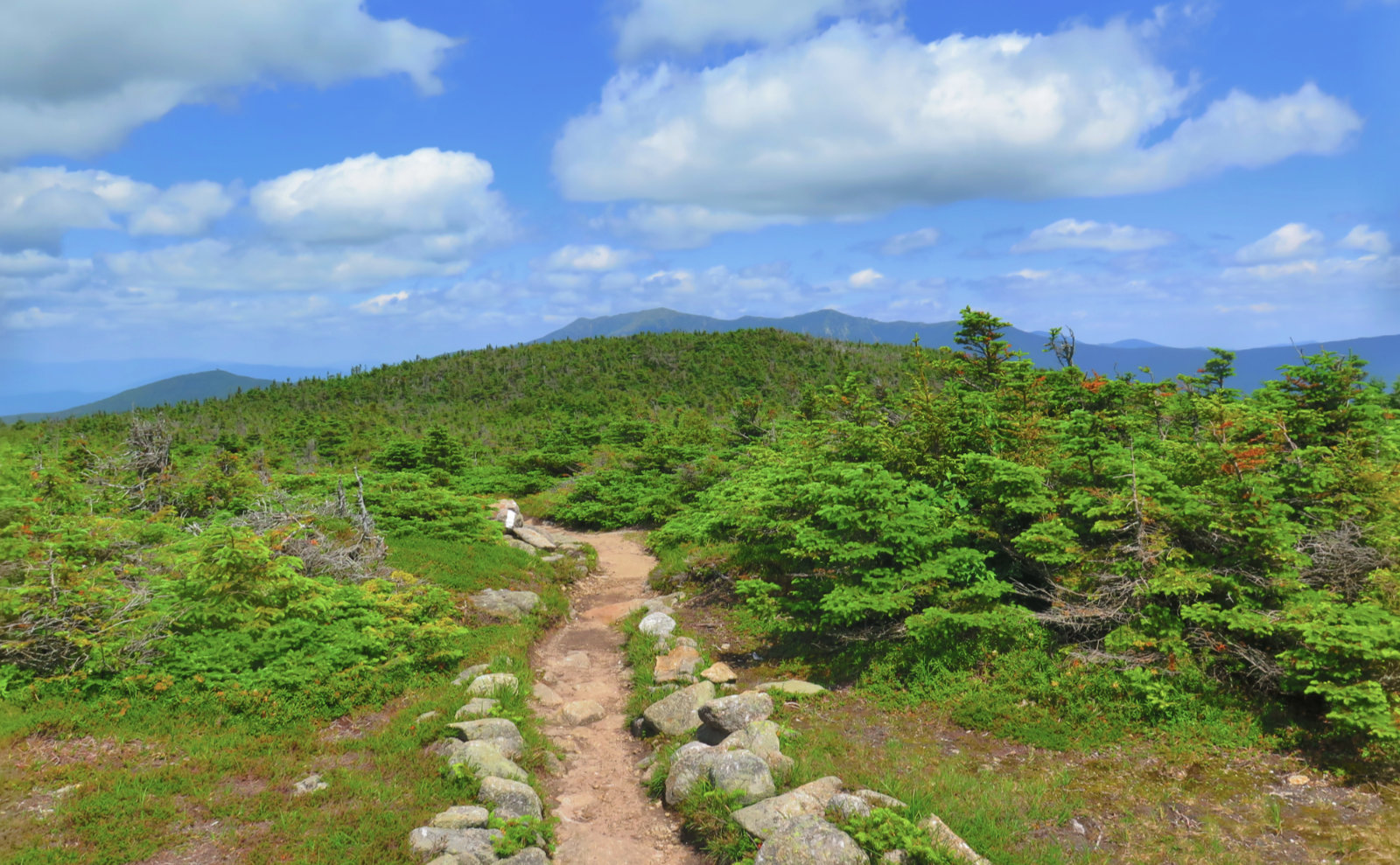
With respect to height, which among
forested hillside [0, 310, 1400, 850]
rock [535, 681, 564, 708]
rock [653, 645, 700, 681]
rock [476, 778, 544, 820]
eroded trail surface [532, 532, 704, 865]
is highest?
forested hillside [0, 310, 1400, 850]

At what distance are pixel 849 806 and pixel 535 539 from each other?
51.9 ft

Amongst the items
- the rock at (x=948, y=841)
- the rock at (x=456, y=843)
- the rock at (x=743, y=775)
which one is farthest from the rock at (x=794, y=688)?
the rock at (x=456, y=843)

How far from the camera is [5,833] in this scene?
19.8 ft

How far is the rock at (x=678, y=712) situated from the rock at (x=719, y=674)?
2.31ft

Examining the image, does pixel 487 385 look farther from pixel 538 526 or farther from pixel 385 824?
pixel 385 824

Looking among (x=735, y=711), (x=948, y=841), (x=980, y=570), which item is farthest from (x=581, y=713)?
(x=980, y=570)

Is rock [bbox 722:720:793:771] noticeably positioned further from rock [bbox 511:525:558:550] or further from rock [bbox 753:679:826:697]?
rock [bbox 511:525:558:550]

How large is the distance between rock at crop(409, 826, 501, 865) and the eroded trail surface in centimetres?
81

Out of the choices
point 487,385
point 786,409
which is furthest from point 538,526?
point 487,385

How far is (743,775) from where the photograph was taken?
24.3ft

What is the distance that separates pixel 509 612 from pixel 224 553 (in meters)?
5.86

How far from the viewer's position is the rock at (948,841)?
592cm

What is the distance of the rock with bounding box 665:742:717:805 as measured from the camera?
7.68m

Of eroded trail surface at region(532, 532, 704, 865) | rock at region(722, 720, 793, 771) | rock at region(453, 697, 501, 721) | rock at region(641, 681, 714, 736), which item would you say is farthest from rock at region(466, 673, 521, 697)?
rock at region(722, 720, 793, 771)
